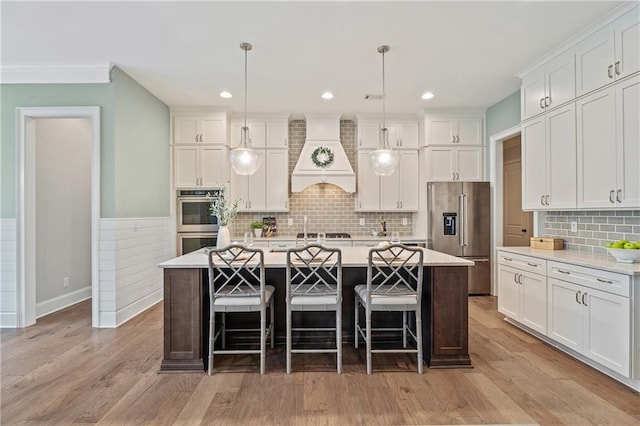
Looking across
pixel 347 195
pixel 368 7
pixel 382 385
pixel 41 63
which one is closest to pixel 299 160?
pixel 347 195

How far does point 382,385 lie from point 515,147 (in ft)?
18.4

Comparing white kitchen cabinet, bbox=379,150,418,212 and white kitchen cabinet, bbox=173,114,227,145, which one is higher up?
white kitchen cabinet, bbox=173,114,227,145

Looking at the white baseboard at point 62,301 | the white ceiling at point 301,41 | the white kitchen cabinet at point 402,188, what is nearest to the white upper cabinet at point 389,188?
the white kitchen cabinet at point 402,188

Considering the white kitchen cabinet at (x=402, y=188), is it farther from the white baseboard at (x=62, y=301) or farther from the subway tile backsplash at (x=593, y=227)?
the white baseboard at (x=62, y=301)

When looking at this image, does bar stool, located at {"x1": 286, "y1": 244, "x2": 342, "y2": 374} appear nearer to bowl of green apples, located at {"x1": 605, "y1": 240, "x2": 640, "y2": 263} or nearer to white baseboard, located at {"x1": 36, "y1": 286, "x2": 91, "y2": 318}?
bowl of green apples, located at {"x1": 605, "y1": 240, "x2": 640, "y2": 263}

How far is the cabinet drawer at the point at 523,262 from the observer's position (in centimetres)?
328

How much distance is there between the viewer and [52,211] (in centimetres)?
454

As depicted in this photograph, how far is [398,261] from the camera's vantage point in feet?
9.02

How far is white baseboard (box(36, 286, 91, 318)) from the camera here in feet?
14.1

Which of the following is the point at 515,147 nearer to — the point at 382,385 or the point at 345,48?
the point at 345,48

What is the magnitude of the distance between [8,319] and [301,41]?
14.9 feet

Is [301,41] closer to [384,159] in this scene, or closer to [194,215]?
[384,159]

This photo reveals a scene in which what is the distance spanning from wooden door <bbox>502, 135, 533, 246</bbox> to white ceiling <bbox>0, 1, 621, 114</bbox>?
234 cm

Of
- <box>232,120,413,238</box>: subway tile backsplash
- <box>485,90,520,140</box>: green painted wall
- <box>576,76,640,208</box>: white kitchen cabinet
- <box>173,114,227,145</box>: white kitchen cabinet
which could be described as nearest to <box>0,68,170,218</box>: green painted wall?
<box>173,114,227,145</box>: white kitchen cabinet
